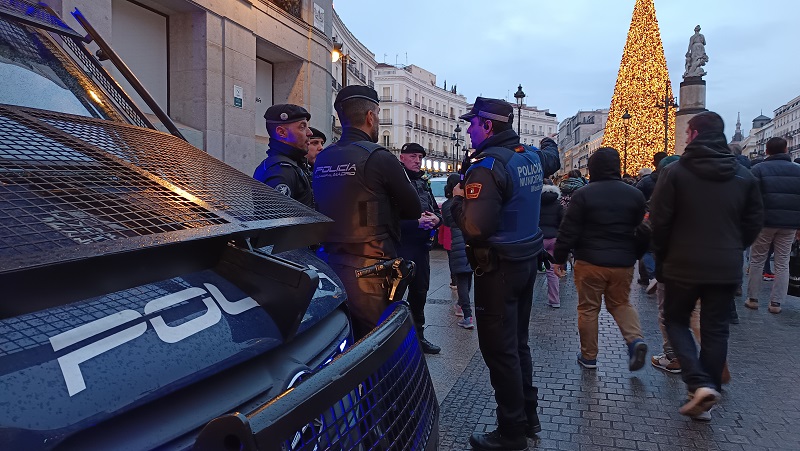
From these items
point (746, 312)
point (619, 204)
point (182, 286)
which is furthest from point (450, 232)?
point (182, 286)

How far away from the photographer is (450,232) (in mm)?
6961

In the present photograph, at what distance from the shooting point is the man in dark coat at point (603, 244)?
4.82 metres

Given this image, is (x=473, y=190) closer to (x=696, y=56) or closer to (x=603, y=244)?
(x=603, y=244)

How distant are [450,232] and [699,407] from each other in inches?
146

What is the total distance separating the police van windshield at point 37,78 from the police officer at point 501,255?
7.03 feet

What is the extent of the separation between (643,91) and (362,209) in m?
37.0

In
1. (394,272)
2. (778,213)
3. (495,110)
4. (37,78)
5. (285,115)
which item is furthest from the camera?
(778,213)

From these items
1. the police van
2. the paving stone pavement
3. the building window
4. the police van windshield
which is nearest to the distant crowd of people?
the paving stone pavement

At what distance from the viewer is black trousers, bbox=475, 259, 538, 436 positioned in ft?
11.4

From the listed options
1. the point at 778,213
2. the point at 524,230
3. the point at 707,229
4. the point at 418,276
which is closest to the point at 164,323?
the point at 524,230

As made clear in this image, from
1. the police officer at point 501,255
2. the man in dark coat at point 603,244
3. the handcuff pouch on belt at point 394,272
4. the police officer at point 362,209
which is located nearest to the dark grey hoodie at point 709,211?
the man in dark coat at point 603,244

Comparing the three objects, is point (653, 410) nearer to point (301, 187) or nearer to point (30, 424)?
point (301, 187)

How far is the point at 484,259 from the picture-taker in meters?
3.49

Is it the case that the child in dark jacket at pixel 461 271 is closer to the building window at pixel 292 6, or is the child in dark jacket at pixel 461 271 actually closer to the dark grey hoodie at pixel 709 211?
the dark grey hoodie at pixel 709 211
